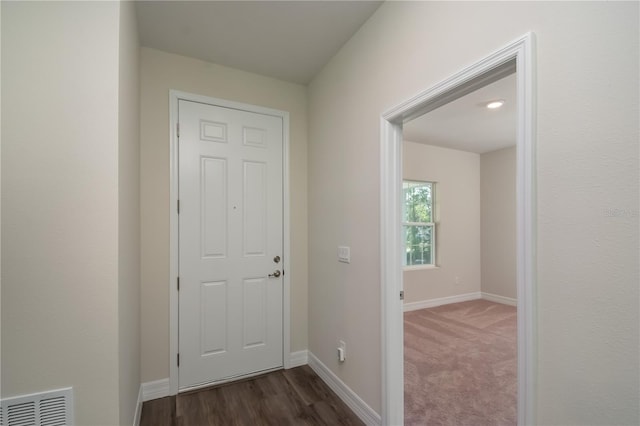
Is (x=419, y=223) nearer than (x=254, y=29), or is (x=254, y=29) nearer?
(x=254, y=29)

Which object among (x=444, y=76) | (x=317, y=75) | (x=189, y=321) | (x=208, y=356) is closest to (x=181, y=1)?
(x=317, y=75)

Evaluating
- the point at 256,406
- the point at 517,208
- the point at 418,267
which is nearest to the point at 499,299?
the point at 418,267

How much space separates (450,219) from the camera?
4.90 m

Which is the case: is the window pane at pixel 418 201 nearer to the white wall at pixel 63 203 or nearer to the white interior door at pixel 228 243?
the white interior door at pixel 228 243

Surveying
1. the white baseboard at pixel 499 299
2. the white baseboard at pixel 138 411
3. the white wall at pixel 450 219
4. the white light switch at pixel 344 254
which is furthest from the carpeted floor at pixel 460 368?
the white baseboard at pixel 138 411

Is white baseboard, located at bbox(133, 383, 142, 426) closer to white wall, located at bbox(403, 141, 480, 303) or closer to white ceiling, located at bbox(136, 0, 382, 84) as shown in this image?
white ceiling, located at bbox(136, 0, 382, 84)

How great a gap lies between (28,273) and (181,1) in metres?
1.73

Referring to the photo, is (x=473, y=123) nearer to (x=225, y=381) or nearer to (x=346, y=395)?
(x=346, y=395)

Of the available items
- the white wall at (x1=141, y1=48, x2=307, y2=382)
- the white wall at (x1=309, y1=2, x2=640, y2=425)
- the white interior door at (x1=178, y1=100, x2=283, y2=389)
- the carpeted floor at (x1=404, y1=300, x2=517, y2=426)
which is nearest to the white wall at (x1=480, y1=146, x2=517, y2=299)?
the carpeted floor at (x1=404, y1=300, x2=517, y2=426)

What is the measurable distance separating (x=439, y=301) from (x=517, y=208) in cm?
417

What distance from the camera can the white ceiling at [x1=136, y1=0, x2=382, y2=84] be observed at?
1851mm

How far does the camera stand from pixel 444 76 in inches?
55.6

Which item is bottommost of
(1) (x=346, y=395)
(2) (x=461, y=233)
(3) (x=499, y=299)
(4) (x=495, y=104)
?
(3) (x=499, y=299)

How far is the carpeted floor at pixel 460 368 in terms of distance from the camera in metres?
Result: 2.06
